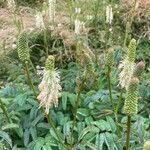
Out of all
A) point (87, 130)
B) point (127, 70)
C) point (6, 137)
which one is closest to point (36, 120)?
point (6, 137)

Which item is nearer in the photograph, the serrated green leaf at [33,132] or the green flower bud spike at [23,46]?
the green flower bud spike at [23,46]

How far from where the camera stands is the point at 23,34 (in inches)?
130

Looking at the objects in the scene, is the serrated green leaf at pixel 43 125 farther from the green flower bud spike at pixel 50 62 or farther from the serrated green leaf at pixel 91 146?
the green flower bud spike at pixel 50 62

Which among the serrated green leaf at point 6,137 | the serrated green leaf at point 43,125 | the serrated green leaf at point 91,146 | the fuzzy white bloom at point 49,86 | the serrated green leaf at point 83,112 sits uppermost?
the fuzzy white bloom at point 49,86

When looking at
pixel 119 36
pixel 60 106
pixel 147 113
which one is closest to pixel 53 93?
pixel 60 106

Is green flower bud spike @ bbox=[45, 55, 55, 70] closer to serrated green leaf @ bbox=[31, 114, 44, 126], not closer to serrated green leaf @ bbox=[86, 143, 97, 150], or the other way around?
serrated green leaf @ bbox=[86, 143, 97, 150]

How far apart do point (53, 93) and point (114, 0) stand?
4.83 meters

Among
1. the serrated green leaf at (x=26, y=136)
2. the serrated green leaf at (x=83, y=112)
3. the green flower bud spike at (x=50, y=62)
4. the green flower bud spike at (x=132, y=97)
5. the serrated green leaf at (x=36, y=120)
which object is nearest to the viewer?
the green flower bud spike at (x=132, y=97)

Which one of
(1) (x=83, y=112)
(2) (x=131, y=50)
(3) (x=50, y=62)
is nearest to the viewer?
(3) (x=50, y=62)

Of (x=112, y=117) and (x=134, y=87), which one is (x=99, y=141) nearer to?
(x=112, y=117)

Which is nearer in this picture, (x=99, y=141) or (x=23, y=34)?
(x=23, y=34)

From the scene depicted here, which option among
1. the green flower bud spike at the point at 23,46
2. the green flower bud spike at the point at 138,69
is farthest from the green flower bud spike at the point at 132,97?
the green flower bud spike at the point at 23,46

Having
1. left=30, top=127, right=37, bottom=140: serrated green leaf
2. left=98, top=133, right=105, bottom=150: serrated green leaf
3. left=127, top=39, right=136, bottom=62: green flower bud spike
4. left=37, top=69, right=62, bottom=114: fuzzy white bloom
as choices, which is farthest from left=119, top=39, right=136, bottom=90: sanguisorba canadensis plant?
left=30, top=127, right=37, bottom=140: serrated green leaf

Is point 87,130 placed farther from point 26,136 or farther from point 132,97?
point 132,97
